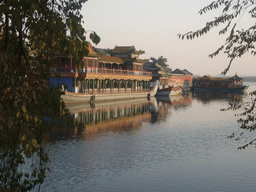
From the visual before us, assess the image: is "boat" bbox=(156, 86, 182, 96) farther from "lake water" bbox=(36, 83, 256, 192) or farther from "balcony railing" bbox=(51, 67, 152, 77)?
"lake water" bbox=(36, 83, 256, 192)

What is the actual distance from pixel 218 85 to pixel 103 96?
2946 inches

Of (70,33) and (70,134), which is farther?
(70,134)

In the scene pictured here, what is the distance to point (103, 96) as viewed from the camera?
50.1 m

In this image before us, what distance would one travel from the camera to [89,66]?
157ft

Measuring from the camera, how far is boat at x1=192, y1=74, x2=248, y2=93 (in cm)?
10593

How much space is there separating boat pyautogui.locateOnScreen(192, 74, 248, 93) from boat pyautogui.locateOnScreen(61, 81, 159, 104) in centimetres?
4427

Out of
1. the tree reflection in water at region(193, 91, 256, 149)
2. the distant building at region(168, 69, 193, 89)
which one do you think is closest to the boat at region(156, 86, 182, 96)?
the distant building at region(168, 69, 193, 89)

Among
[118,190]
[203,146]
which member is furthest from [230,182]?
[203,146]

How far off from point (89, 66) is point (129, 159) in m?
33.6

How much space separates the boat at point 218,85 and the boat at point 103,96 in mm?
44268

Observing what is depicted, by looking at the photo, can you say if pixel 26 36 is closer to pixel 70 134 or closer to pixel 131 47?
pixel 70 134

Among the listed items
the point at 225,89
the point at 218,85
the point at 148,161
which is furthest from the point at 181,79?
the point at 148,161

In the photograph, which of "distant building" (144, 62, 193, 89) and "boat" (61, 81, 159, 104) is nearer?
"boat" (61, 81, 159, 104)

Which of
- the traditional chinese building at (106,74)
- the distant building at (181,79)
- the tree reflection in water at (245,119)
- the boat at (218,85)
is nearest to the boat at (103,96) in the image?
the traditional chinese building at (106,74)
